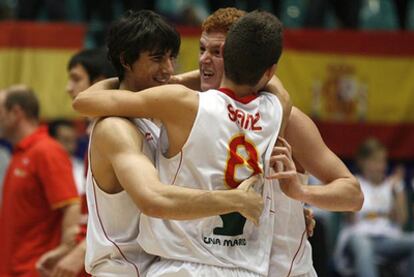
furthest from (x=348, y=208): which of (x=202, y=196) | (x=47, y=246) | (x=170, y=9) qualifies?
(x=170, y=9)

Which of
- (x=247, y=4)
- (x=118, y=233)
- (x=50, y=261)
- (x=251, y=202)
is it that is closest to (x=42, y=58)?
A: (x=247, y=4)

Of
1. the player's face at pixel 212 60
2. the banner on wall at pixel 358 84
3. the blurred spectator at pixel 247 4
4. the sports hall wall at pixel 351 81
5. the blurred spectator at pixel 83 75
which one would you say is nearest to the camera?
the player's face at pixel 212 60

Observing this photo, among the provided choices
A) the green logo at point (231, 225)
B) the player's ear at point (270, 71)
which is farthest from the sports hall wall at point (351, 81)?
the green logo at point (231, 225)

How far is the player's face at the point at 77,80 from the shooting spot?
598cm

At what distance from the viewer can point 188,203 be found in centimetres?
384

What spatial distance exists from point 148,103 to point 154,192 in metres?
0.37

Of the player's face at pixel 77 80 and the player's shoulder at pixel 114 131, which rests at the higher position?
the player's shoulder at pixel 114 131

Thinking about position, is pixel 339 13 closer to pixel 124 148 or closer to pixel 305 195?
pixel 305 195

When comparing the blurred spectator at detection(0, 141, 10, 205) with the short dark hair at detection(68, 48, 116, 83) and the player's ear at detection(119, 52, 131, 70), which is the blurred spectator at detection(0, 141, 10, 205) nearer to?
the short dark hair at detection(68, 48, 116, 83)

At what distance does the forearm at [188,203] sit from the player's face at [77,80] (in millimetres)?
2234

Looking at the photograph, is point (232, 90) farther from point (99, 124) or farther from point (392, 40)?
point (392, 40)

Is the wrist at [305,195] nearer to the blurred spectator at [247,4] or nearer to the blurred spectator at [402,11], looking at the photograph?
the blurred spectator at [247,4]

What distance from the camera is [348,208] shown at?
14.5 ft

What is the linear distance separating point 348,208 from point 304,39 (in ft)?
20.4
